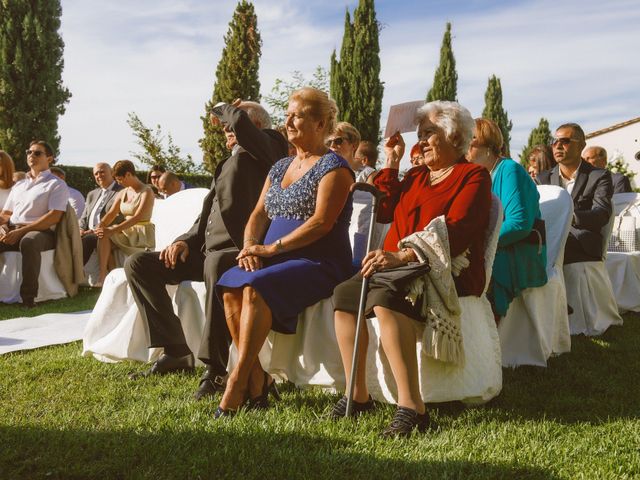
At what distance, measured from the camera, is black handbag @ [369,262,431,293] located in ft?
10.8

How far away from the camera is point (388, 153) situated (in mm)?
4285

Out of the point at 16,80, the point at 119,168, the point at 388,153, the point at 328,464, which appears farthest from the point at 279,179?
the point at 16,80

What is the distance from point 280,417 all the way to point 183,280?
1.60m

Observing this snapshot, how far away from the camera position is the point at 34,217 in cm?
820

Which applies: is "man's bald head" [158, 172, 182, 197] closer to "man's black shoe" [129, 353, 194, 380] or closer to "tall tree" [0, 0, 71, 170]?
"man's black shoe" [129, 353, 194, 380]

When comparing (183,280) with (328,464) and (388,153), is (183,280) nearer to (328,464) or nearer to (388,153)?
(388,153)

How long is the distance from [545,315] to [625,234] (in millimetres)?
3419

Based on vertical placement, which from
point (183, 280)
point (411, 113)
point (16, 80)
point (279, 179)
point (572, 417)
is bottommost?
point (572, 417)

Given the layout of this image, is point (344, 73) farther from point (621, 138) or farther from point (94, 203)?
point (94, 203)

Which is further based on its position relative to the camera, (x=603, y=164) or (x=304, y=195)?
(x=603, y=164)

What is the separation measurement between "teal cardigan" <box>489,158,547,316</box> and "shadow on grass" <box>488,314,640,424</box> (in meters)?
0.54

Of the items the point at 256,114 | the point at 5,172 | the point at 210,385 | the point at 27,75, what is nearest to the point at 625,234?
the point at 256,114

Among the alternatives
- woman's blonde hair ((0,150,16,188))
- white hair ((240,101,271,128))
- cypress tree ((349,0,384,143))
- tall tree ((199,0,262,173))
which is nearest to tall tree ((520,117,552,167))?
cypress tree ((349,0,384,143))

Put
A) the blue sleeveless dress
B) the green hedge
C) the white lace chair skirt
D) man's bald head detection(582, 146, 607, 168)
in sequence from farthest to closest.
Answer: the green hedge < man's bald head detection(582, 146, 607, 168) < the white lace chair skirt < the blue sleeveless dress
